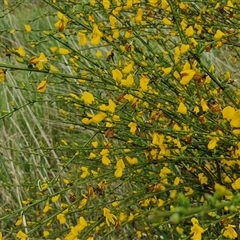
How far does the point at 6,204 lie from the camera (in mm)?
2701

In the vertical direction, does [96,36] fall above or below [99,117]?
above

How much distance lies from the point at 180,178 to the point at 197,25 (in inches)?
24.4

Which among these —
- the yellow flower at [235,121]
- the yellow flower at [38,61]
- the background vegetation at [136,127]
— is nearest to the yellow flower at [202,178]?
the background vegetation at [136,127]

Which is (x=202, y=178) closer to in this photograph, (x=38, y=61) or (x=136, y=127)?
(x=136, y=127)

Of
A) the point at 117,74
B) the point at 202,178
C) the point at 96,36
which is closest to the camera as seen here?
the point at 117,74

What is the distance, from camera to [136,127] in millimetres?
1465

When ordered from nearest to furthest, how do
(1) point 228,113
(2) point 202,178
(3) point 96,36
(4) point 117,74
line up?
(1) point 228,113
(4) point 117,74
(3) point 96,36
(2) point 202,178

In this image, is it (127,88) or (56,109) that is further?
(56,109)

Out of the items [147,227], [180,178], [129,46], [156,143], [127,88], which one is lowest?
[147,227]

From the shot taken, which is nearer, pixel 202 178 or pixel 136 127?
pixel 136 127

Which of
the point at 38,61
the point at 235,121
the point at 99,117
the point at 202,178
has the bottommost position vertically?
the point at 202,178

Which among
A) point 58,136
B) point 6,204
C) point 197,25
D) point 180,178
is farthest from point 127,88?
point 58,136

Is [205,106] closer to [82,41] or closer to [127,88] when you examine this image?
[127,88]

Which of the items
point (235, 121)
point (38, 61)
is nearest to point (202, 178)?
point (235, 121)
